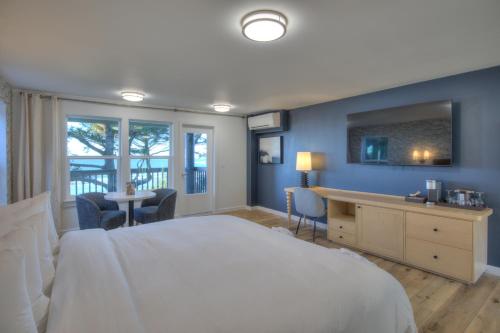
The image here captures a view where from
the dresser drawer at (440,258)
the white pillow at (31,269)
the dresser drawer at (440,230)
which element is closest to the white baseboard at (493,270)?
the dresser drawer at (440,258)

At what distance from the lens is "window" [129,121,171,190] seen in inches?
187

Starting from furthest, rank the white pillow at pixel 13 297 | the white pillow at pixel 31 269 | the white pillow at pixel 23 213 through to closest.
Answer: the white pillow at pixel 23 213 < the white pillow at pixel 31 269 < the white pillow at pixel 13 297

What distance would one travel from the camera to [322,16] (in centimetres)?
175

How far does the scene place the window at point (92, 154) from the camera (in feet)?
13.9

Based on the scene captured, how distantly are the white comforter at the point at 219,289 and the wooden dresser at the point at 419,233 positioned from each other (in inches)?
68.4

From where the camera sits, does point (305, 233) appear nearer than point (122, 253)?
No

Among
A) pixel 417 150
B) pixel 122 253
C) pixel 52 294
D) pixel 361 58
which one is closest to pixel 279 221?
pixel 417 150

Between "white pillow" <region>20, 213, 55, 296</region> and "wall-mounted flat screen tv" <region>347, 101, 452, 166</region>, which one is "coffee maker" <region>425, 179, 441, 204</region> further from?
"white pillow" <region>20, 213, 55, 296</region>

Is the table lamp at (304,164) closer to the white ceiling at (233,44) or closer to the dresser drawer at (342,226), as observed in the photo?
the dresser drawer at (342,226)

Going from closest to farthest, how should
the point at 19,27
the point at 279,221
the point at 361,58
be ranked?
the point at 19,27 → the point at 361,58 → the point at 279,221

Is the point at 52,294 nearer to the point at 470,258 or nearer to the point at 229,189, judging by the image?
the point at 470,258

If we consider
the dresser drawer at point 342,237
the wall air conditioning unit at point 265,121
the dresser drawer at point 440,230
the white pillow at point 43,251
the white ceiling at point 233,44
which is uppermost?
the white ceiling at point 233,44

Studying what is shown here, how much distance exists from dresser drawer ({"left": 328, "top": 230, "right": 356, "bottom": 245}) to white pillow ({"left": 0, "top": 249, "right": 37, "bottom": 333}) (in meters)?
3.55

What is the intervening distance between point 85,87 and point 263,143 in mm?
3520
